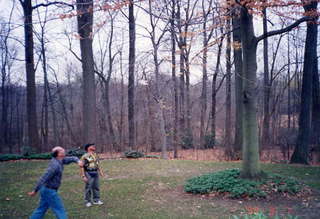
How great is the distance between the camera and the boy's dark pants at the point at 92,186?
7.12 metres

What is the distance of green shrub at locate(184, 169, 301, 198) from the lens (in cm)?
772

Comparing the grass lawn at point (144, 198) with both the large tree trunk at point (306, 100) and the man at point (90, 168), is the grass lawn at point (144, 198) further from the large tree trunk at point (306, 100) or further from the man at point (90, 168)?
the large tree trunk at point (306, 100)

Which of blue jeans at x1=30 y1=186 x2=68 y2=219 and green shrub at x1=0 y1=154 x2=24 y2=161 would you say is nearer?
blue jeans at x1=30 y1=186 x2=68 y2=219

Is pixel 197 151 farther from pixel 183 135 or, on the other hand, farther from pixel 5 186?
pixel 5 186

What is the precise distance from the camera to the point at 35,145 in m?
19.4

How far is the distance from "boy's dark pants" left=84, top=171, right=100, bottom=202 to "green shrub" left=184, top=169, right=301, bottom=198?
9.10 ft

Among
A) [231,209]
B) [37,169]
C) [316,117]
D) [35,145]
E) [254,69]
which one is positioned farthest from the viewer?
[35,145]

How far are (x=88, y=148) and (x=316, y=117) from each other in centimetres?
1408

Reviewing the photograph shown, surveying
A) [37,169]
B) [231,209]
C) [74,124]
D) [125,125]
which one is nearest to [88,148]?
[231,209]

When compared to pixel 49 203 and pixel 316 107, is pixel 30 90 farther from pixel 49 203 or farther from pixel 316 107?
pixel 316 107

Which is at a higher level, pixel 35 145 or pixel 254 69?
pixel 254 69

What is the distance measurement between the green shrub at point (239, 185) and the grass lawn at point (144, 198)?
0.92ft

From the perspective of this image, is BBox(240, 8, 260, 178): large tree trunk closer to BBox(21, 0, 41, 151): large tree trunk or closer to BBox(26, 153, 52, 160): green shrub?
BBox(26, 153, 52, 160): green shrub

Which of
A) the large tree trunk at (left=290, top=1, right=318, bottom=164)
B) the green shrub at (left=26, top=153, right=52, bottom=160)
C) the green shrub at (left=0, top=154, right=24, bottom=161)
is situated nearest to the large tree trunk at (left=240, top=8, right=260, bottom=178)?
the large tree trunk at (left=290, top=1, right=318, bottom=164)
